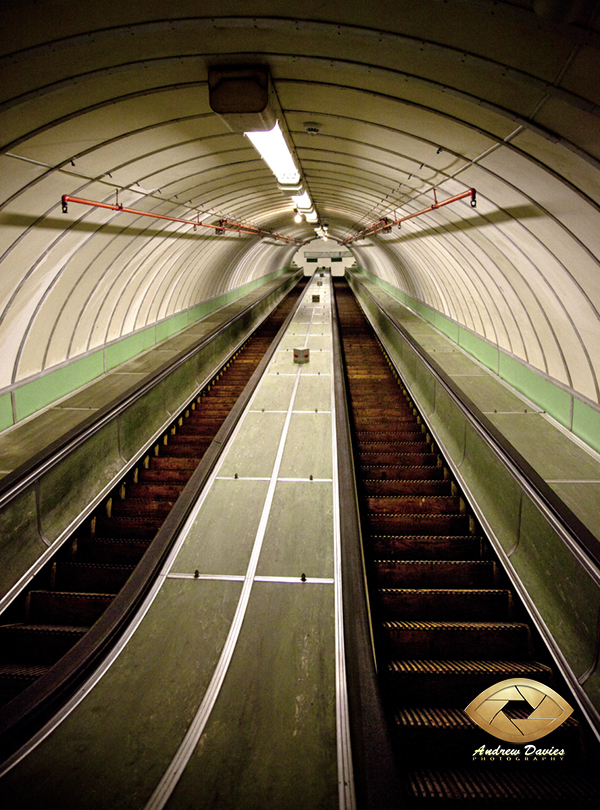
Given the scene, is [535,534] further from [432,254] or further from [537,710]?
[432,254]

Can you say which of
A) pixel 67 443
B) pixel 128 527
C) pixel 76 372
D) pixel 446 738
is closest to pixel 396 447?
pixel 128 527

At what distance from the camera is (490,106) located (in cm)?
400

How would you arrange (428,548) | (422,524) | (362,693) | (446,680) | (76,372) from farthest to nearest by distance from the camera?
1. (76,372)
2. (422,524)
3. (428,548)
4. (446,680)
5. (362,693)

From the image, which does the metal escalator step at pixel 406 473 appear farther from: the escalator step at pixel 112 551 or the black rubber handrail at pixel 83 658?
the escalator step at pixel 112 551

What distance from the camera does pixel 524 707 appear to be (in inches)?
117

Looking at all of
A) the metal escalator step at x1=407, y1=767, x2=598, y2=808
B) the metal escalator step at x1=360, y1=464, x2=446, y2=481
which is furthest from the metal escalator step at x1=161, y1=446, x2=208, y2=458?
the metal escalator step at x1=407, y1=767, x2=598, y2=808

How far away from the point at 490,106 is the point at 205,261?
42.6 feet

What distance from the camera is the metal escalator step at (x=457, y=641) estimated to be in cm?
353

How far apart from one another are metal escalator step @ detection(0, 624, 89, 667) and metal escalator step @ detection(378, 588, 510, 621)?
275 centimetres

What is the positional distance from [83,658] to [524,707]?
3.09 m

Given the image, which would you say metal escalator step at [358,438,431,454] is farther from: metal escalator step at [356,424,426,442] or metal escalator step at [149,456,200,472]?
metal escalator step at [149,456,200,472]

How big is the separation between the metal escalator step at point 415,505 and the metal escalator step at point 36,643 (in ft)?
11.3

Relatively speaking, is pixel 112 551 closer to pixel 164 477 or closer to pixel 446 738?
pixel 164 477

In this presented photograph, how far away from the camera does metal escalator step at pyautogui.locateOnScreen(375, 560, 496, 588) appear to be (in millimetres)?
4277
